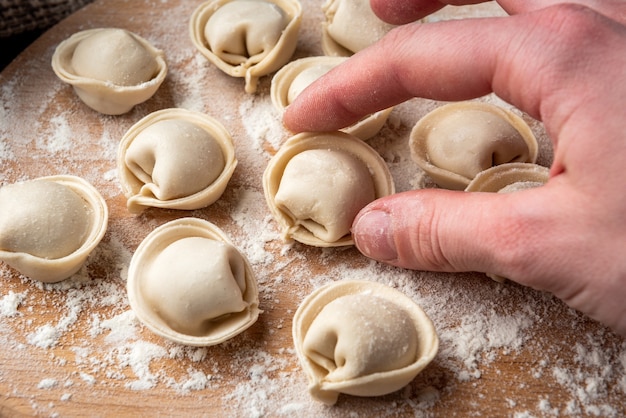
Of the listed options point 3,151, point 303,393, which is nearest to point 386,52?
point 303,393

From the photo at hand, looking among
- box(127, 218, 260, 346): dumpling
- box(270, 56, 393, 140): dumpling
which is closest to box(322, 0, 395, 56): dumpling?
box(270, 56, 393, 140): dumpling

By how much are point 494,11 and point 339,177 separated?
3.42 ft

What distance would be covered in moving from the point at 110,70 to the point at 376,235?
1045mm

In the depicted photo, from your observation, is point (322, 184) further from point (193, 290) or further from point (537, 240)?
point (537, 240)

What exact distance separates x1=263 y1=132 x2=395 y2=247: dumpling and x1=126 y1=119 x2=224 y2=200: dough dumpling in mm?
183

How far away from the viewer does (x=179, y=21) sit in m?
2.36

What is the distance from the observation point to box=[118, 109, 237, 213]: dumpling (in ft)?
6.06

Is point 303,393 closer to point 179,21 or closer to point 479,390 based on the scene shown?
point 479,390

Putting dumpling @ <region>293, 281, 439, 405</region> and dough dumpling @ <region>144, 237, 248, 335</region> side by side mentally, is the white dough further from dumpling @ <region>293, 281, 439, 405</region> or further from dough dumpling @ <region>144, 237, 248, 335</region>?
dumpling @ <region>293, 281, 439, 405</region>

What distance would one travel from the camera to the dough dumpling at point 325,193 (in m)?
1.77

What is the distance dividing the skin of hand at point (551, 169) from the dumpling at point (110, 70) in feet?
2.88

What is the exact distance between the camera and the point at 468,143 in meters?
1.88

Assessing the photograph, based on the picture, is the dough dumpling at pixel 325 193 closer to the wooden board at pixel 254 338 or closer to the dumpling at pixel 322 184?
the dumpling at pixel 322 184

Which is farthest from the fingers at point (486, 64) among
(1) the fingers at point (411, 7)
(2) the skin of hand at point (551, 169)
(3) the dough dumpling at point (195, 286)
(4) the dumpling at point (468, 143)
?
(3) the dough dumpling at point (195, 286)
